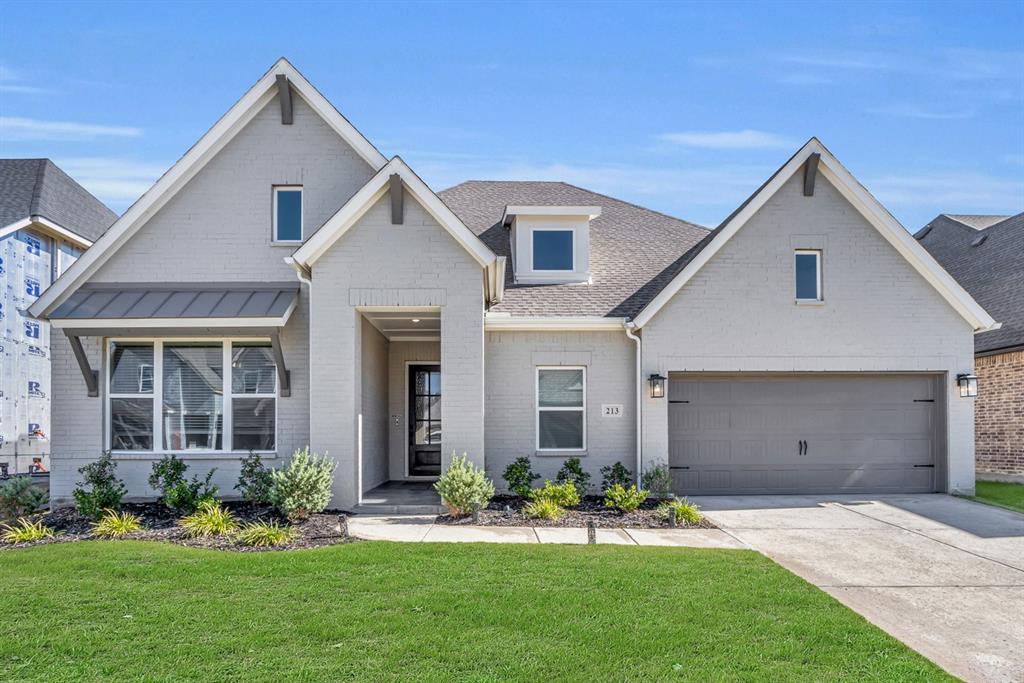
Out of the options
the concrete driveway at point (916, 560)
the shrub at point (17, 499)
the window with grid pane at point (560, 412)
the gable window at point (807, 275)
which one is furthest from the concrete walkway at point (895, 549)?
the shrub at point (17, 499)

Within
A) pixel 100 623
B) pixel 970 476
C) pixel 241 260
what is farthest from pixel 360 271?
pixel 970 476

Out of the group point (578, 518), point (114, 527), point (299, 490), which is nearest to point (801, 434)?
point (578, 518)

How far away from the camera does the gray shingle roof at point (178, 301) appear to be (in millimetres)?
11711

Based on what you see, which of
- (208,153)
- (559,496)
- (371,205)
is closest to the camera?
(371,205)

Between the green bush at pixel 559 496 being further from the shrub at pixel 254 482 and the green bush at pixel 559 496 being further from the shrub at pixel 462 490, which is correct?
the shrub at pixel 254 482

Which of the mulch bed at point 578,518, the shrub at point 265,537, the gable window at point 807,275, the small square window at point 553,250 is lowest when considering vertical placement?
the mulch bed at point 578,518

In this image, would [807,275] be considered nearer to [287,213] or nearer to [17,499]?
[287,213]

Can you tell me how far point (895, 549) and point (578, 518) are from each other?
4.21 metres

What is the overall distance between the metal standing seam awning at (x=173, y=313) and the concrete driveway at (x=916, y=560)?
25.5 ft

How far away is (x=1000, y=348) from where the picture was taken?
1647 centimetres

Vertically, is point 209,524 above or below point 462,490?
below

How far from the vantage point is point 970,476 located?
13.7 meters

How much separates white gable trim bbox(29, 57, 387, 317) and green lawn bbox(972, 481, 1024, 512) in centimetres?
1222

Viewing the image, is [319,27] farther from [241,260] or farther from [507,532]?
[507,532]
